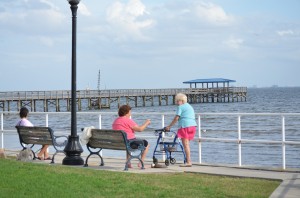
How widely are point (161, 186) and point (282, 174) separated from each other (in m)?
2.59

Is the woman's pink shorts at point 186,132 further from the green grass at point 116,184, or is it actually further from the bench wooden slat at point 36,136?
the bench wooden slat at point 36,136

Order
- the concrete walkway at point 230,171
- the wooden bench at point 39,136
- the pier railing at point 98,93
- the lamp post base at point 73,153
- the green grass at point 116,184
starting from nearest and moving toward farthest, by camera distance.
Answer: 1. the green grass at point 116,184
2. the concrete walkway at point 230,171
3. the lamp post base at point 73,153
4. the wooden bench at point 39,136
5. the pier railing at point 98,93

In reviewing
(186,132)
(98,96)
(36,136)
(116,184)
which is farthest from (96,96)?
(116,184)

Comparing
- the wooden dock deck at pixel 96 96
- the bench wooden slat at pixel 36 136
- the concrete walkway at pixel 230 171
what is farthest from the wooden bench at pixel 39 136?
the wooden dock deck at pixel 96 96

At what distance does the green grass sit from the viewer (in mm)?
8164

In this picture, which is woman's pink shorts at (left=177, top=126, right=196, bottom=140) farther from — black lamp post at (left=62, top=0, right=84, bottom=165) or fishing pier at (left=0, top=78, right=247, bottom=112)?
fishing pier at (left=0, top=78, right=247, bottom=112)

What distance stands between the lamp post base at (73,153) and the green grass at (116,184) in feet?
4.32

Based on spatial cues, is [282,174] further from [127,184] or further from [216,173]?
[127,184]

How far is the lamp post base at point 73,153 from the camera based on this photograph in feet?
38.9

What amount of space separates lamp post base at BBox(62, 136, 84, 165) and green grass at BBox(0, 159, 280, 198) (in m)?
1.32

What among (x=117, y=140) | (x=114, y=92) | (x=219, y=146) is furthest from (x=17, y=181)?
(x=114, y=92)

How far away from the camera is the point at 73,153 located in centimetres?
1193

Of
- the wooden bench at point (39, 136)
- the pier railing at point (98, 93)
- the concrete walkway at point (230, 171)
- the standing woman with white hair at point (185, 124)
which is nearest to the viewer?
the concrete walkway at point (230, 171)

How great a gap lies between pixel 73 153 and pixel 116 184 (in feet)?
10.4
